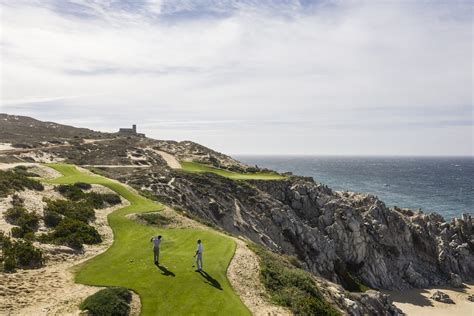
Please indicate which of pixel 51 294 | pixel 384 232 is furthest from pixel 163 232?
pixel 384 232

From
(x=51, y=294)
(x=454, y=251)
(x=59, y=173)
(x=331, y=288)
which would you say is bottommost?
(x=454, y=251)

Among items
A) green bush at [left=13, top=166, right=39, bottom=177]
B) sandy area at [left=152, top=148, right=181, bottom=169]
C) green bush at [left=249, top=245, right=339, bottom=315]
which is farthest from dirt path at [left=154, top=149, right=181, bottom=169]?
green bush at [left=249, top=245, right=339, bottom=315]

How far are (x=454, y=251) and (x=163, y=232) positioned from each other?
169ft

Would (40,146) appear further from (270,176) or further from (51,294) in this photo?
(51,294)

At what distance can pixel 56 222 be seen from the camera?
2905 centimetres

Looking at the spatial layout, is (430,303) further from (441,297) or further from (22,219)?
(22,219)

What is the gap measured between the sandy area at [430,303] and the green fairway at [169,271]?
29197 millimetres

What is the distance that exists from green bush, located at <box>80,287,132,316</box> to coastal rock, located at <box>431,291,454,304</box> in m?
43.7

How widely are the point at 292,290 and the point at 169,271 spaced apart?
7294mm

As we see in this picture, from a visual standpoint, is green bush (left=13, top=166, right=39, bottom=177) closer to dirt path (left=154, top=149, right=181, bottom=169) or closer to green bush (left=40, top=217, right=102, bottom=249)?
green bush (left=40, top=217, right=102, bottom=249)

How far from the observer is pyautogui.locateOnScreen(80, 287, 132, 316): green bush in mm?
17500

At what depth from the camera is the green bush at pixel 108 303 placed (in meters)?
17.5

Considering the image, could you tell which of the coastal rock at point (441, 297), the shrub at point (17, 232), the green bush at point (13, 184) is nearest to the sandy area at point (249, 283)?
the shrub at point (17, 232)

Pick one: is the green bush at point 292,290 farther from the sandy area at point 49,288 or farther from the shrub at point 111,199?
the shrub at point 111,199
